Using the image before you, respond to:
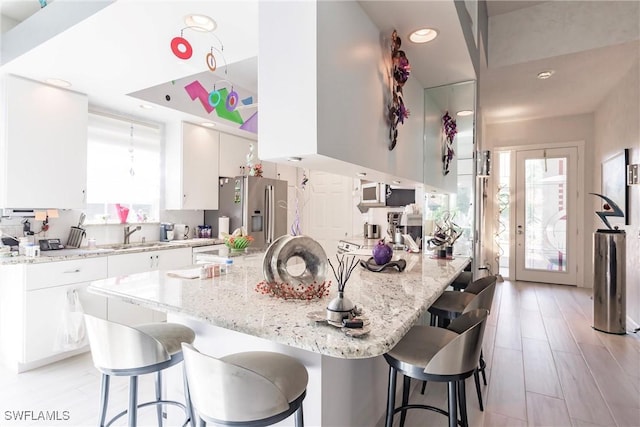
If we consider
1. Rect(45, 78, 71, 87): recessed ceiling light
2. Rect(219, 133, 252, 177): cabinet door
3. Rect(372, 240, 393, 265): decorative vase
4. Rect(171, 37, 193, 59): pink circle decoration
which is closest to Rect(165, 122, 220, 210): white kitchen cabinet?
Rect(219, 133, 252, 177): cabinet door

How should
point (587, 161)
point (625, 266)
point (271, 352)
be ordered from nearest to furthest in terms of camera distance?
point (271, 352) → point (625, 266) → point (587, 161)

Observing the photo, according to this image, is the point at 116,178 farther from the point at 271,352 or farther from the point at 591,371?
the point at 591,371

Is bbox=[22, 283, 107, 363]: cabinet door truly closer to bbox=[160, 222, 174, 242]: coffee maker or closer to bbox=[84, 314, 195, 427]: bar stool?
bbox=[160, 222, 174, 242]: coffee maker

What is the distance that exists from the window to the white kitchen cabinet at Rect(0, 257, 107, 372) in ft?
3.33

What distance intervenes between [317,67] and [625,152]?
4307 millimetres

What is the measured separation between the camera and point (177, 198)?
432cm

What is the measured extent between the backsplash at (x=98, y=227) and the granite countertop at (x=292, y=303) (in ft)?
6.88

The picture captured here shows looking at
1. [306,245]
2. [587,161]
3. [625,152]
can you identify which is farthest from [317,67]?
[587,161]

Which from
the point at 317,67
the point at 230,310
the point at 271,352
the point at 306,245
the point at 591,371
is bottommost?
the point at 591,371

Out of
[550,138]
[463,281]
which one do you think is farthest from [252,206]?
[550,138]

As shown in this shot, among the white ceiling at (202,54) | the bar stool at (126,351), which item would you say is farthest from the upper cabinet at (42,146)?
the bar stool at (126,351)

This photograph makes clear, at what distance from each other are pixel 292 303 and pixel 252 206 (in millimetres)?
3298

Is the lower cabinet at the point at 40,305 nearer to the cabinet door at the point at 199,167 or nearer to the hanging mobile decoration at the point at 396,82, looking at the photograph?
the cabinet door at the point at 199,167

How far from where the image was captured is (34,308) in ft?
9.02
